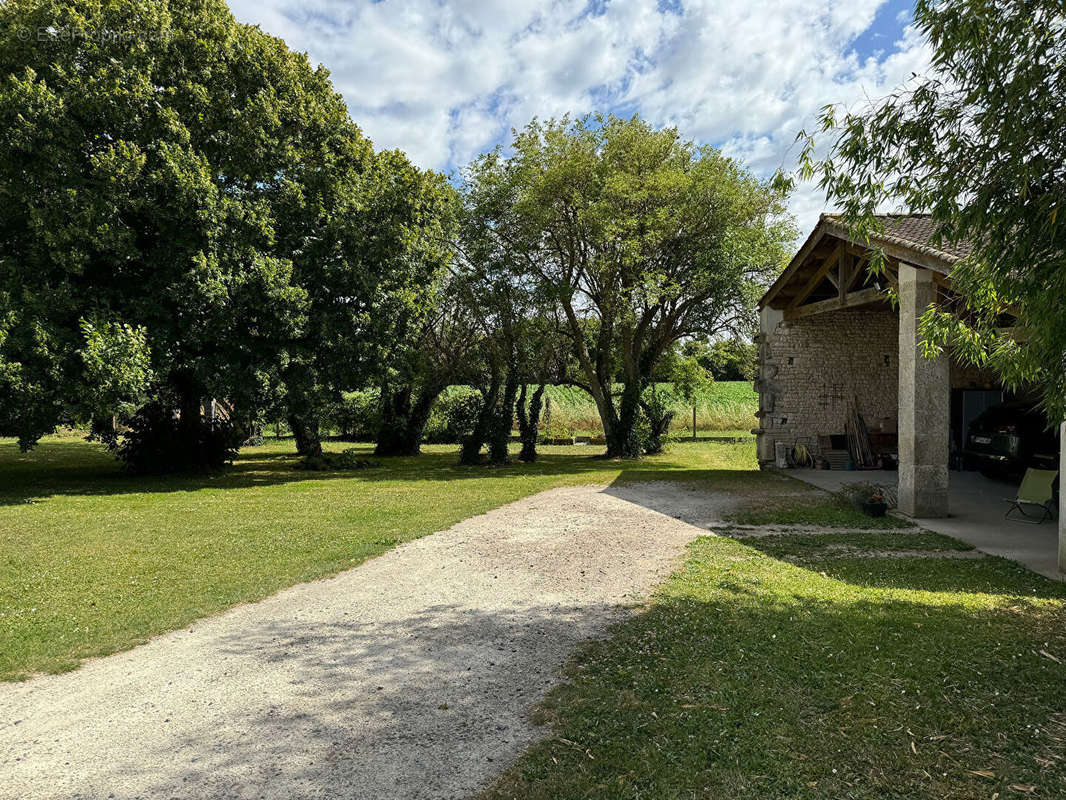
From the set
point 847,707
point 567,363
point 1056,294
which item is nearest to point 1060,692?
point 847,707

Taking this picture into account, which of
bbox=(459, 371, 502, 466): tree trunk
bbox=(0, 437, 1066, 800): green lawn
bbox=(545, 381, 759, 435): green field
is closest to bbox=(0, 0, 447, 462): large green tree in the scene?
bbox=(0, 437, 1066, 800): green lawn

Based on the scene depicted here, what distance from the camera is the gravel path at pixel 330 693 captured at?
313cm

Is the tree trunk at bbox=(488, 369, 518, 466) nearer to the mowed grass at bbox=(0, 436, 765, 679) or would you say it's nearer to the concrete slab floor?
the mowed grass at bbox=(0, 436, 765, 679)

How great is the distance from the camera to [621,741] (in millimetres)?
3404

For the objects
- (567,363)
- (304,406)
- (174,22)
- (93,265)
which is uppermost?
(174,22)

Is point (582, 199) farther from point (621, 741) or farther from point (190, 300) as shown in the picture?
point (621, 741)

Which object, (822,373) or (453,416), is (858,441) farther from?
(453,416)

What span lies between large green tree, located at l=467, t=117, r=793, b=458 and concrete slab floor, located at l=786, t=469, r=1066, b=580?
738cm

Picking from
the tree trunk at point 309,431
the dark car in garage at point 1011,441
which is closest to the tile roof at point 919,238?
the dark car in garage at point 1011,441

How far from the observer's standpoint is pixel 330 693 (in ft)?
13.3

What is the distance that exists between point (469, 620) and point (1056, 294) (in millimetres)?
4675

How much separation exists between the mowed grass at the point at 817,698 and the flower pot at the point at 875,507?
356cm

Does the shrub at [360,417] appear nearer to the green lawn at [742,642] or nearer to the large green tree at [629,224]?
the large green tree at [629,224]

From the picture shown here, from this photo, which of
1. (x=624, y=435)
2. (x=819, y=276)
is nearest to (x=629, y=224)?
(x=819, y=276)
